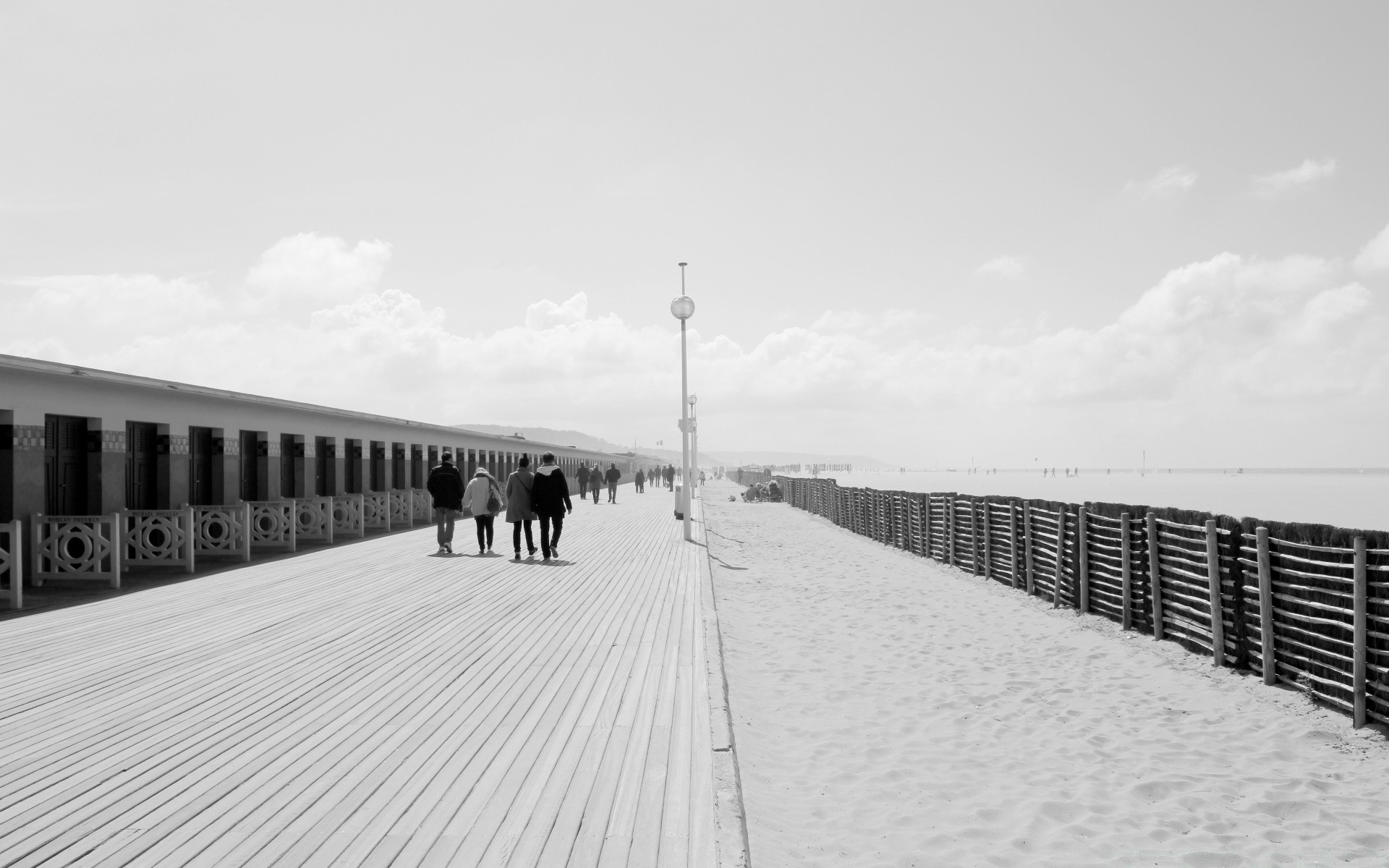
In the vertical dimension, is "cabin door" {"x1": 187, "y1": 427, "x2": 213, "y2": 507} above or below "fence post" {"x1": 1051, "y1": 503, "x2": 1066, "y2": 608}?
above

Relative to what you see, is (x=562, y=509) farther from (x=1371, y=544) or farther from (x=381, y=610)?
(x=1371, y=544)

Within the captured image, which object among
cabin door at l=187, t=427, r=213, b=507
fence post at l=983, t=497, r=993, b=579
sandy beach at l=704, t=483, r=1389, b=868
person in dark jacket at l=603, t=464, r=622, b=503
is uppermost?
cabin door at l=187, t=427, r=213, b=507

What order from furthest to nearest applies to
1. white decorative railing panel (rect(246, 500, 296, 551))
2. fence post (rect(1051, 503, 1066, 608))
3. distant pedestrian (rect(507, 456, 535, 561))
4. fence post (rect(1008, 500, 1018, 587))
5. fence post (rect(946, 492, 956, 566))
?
fence post (rect(946, 492, 956, 566)) → white decorative railing panel (rect(246, 500, 296, 551)) → fence post (rect(1008, 500, 1018, 587)) → distant pedestrian (rect(507, 456, 535, 561)) → fence post (rect(1051, 503, 1066, 608))

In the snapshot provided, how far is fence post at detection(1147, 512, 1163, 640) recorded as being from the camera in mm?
9414

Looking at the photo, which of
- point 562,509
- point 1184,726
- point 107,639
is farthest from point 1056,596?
point 107,639

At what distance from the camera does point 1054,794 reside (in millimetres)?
5113

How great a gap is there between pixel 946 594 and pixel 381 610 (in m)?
8.24

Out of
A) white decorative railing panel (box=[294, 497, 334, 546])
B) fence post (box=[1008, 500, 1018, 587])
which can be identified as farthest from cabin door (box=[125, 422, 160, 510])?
fence post (box=[1008, 500, 1018, 587])

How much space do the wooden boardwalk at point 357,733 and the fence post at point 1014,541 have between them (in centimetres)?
663

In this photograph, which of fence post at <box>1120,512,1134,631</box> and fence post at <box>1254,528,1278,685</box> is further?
fence post at <box>1120,512,1134,631</box>

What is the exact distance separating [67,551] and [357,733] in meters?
8.56

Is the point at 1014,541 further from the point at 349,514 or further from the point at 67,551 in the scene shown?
the point at 67,551

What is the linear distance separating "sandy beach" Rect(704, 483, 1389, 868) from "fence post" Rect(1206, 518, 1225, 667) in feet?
0.74

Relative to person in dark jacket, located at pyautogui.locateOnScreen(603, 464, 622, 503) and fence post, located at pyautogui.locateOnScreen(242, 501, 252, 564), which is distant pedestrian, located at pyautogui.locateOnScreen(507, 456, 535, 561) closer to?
fence post, located at pyautogui.locateOnScreen(242, 501, 252, 564)
